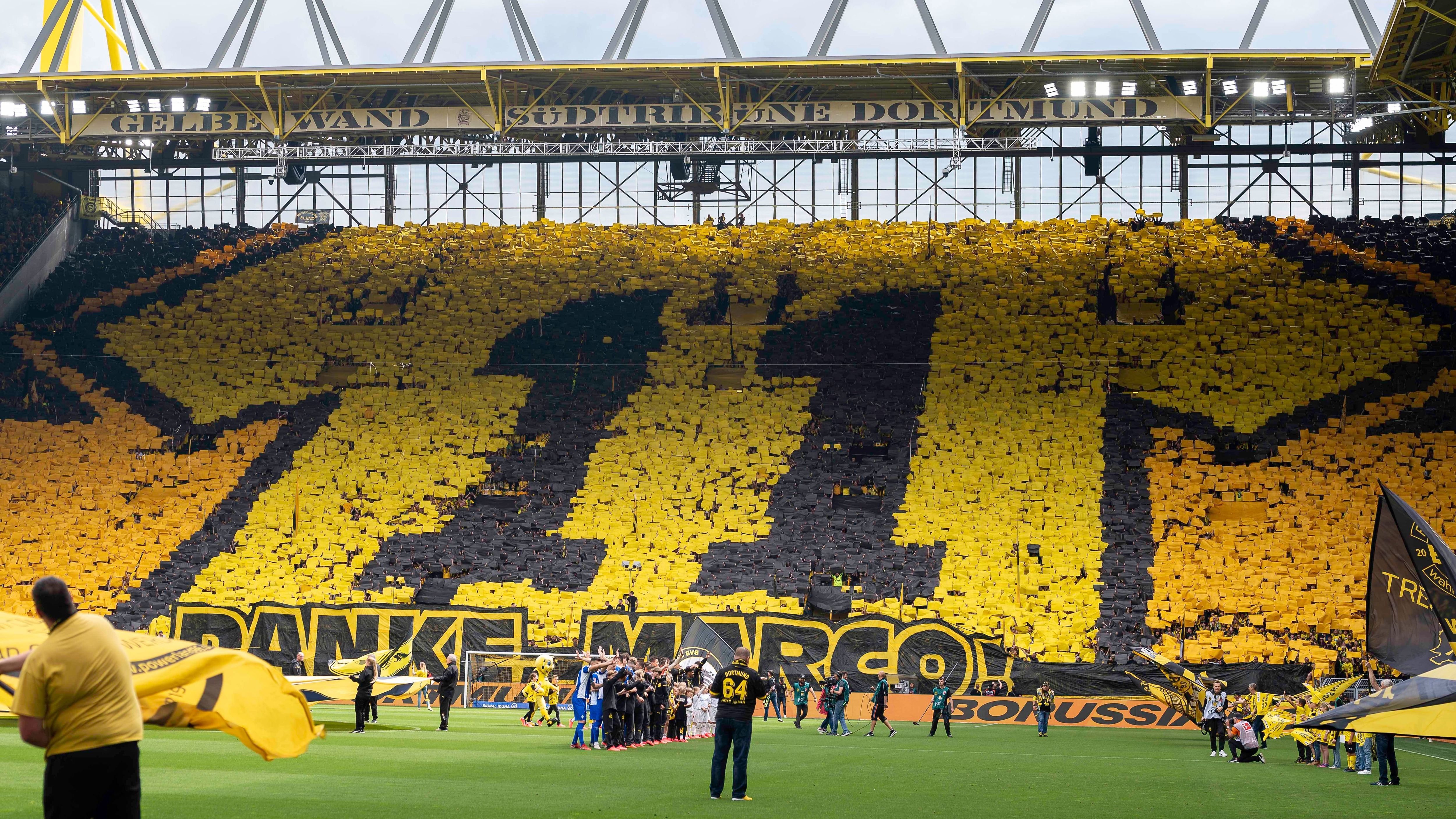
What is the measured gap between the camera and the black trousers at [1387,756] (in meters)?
18.4

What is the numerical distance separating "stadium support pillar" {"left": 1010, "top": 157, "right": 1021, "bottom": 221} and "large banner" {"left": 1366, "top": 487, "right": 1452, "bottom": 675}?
33763mm

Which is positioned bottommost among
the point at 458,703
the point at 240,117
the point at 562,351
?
the point at 458,703

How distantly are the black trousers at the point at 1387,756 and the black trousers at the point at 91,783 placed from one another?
1571 cm

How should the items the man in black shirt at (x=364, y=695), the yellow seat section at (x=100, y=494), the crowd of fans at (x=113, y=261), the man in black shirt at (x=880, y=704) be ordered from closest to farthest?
the man in black shirt at (x=364, y=695) → the man in black shirt at (x=880, y=704) → the yellow seat section at (x=100, y=494) → the crowd of fans at (x=113, y=261)

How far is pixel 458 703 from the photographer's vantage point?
34000 millimetres

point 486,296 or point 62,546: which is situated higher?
point 486,296

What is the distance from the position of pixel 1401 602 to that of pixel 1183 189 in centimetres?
3411

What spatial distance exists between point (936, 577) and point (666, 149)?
53.0 ft

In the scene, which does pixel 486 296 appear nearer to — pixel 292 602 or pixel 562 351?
pixel 562 351

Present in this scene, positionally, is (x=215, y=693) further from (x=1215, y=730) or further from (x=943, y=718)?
(x=943, y=718)

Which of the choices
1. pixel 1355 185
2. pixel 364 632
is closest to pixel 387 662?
pixel 364 632

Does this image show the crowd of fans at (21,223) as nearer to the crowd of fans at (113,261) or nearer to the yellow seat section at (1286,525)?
the crowd of fans at (113,261)

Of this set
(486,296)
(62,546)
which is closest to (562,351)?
(486,296)

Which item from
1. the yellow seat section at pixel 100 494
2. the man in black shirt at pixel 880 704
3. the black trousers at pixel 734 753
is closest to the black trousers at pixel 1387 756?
the black trousers at pixel 734 753
